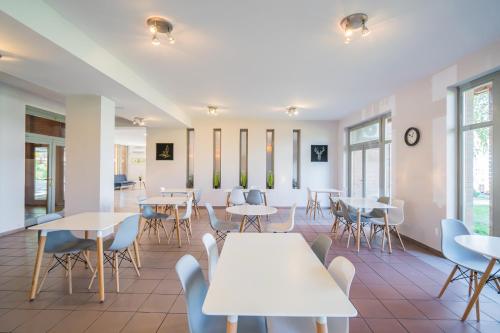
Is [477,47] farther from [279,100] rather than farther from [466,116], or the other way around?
[279,100]

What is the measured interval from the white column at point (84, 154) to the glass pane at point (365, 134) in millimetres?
6312

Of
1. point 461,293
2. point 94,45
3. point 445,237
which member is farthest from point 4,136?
point 461,293

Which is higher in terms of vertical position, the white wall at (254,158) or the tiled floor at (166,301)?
the white wall at (254,158)

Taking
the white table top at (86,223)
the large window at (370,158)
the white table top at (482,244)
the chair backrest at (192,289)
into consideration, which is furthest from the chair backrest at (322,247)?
the large window at (370,158)

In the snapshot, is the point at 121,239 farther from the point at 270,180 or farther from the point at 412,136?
the point at 270,180

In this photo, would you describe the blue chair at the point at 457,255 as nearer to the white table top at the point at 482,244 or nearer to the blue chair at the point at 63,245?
the white table top at the point at 482,244

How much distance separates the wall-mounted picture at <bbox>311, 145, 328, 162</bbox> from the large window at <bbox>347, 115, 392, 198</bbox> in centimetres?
80

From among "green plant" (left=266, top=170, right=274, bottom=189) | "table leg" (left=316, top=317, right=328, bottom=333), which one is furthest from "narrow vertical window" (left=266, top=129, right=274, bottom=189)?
"table leg" (left=316, top=317, right=328, bottom=333)

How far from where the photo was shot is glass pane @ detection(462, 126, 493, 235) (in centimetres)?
339

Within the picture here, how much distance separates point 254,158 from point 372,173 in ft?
11.9

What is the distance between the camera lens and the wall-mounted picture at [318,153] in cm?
812

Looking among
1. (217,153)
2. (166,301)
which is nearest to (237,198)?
(217,153)

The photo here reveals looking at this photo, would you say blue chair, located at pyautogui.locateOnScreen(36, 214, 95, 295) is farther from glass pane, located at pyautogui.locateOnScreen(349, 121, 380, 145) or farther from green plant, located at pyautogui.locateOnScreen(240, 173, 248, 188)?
glass pane, located at pyautogui.locateOnScreen(349, 121, 380, 145)

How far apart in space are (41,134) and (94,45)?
165 inches
